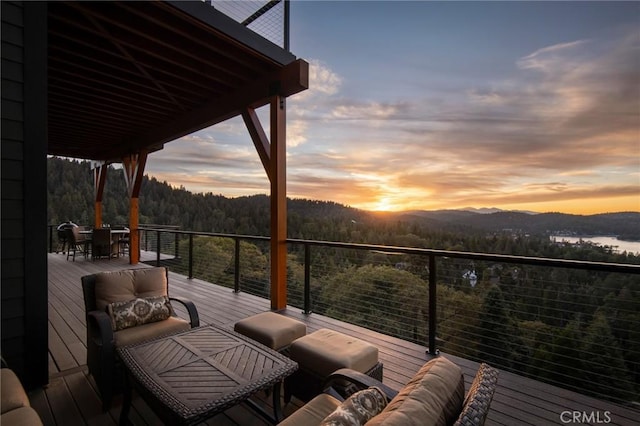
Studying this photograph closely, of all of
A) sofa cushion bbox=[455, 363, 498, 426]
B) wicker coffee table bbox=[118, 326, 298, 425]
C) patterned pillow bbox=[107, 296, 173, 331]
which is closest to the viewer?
sofa cushion bbox=[455, 363, 498, 426]

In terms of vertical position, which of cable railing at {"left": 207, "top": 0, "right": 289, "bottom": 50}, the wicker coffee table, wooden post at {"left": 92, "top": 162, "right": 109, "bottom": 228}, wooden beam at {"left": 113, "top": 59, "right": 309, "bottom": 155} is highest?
cable railing at {"left": 207, "top": 0, "right": 289, "bottom": 50}

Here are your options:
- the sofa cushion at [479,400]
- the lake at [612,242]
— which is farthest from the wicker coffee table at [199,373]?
the lake at [612,242]

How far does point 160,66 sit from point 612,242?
6705mm

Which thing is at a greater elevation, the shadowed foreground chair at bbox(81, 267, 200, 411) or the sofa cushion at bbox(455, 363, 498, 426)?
the sofa cushion at bbox(455, 363, 498, 426)

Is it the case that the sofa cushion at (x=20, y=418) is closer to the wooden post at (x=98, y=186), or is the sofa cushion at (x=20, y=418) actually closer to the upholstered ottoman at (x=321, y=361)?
the upholstered ottoman at (x=321, y=361)

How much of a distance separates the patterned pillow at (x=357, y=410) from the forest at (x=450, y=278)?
1254mm

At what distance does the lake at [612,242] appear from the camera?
11.3 ft

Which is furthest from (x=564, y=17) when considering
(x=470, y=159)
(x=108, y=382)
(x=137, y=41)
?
(x=108, y=382)

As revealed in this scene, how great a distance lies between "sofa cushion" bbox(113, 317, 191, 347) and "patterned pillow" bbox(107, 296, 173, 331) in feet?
0.14

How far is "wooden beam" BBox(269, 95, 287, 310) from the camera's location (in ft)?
13.5

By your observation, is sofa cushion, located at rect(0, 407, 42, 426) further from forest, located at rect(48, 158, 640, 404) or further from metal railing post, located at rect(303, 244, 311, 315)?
metal railing post, located at rect(303, 244, 311, 315)

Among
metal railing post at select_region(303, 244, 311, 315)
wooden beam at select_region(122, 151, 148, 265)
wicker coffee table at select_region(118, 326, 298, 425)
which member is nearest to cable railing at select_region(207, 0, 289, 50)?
metal railing post at select_region(303, 244, 311, 315)

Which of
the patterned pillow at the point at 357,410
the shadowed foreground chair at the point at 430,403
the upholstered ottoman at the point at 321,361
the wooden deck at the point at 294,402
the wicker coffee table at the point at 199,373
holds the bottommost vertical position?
the wooden deck at the point at 294,402

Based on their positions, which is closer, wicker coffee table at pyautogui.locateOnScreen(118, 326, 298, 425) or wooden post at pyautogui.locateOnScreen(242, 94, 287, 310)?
wicker coffee table at pyautogui.locateOnScreen(118, 326, 298, 425)
